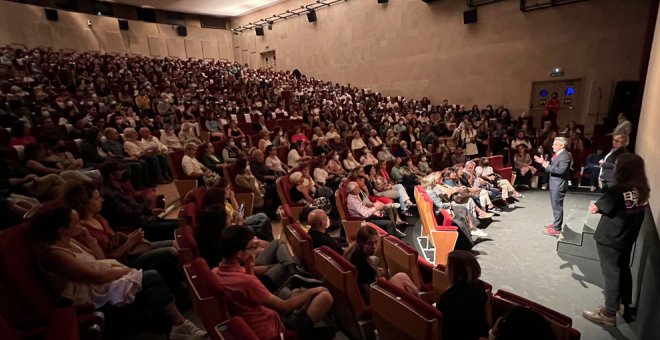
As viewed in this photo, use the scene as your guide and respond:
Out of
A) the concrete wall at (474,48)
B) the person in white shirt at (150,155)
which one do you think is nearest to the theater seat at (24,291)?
the person in white shirt at (150,155)

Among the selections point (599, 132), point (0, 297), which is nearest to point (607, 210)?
point (0, 297)

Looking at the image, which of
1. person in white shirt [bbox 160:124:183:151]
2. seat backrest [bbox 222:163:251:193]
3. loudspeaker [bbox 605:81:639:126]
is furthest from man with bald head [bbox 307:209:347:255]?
loudspeaker [bbox 605:81:639:126]

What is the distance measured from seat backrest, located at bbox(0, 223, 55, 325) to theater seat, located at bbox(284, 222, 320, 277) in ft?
3.23

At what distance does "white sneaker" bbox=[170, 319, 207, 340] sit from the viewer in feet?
4.51

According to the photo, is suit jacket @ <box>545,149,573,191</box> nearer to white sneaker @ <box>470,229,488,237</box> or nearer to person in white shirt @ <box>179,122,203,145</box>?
white sneaker @ <box>470,229,488,237</box>

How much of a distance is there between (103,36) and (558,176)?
13.9 metres

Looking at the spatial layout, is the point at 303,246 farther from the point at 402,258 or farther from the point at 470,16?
the point at 470,16

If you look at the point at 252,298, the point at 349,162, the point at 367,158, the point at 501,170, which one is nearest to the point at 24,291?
the point at 252,298

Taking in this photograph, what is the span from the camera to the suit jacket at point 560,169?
275 cm

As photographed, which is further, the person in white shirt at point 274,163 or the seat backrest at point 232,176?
the person in white shirt at point 274,163

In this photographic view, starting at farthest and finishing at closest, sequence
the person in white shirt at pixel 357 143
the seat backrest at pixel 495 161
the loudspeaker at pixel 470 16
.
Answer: the loudspeaker at pixel 470 16
the person in white shirt at pixel 357 143
the seat backrest at pixel 495 161

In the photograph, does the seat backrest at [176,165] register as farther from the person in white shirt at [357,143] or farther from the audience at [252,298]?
the person in white shirt at [357,143]

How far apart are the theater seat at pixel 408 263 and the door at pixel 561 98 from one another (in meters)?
6.38

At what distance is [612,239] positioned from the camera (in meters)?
1.74
